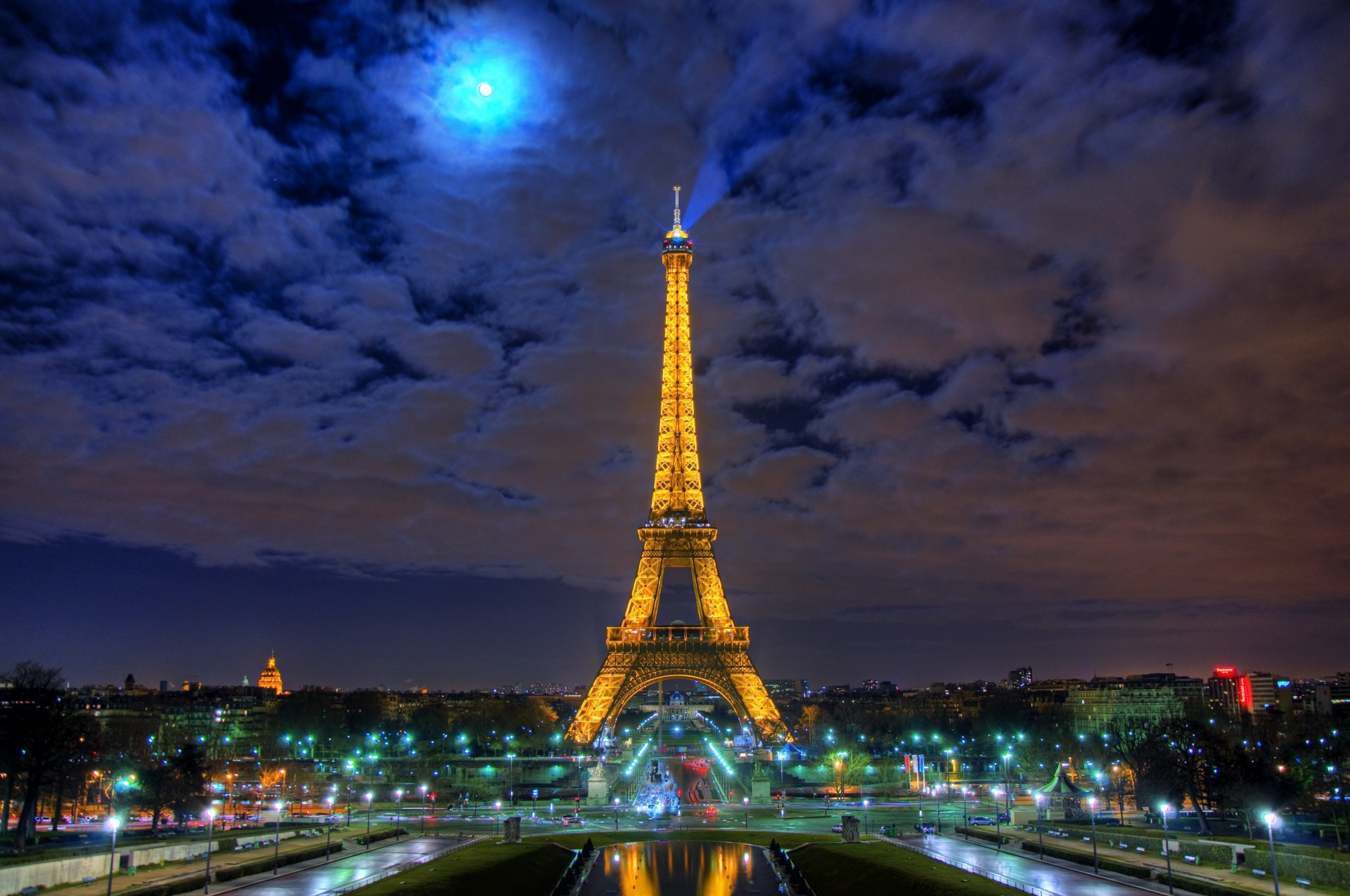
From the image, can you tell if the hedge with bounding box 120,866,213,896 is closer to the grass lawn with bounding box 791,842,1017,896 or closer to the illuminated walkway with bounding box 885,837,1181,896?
the grass lawn with bounding box 791,842,1017,896

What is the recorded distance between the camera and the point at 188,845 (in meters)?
48.4

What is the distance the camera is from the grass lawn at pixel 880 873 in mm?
37969

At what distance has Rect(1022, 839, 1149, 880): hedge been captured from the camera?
4178cm

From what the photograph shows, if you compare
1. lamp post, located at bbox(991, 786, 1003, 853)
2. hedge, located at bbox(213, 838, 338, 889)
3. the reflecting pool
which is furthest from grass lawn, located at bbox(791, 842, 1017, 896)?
hedge, located at bbox(213, 838, 338, 889)

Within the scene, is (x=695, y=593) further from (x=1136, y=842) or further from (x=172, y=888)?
(x=172, y=888)

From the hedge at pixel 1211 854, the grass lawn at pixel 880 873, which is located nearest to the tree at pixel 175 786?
the grass lawn at pixel 880 873

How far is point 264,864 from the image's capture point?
45.4m

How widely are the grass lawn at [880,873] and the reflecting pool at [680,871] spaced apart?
227 cm

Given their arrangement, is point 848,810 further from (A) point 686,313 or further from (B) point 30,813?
(A) point 686,313

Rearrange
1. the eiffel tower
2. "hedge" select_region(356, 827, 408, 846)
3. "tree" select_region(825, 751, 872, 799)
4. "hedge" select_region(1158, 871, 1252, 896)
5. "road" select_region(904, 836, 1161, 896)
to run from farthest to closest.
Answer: the eiffel tower < "tree" select_region(825, 751, 872, 799) < "hedge" select_region(356, 827, 408, 846) < "road" select_region(904, 836, 1161, 896) < "hedge" select_region(1158, 871, 1252, 896)

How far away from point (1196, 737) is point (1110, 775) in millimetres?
25228

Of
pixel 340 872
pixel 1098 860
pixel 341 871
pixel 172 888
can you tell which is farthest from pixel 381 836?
pixel 1098 860

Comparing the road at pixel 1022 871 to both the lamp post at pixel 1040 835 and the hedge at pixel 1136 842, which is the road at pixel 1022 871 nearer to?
the lamp post at pixel 1040 835

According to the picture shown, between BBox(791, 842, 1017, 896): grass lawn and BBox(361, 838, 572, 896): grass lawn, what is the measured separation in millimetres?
12157
